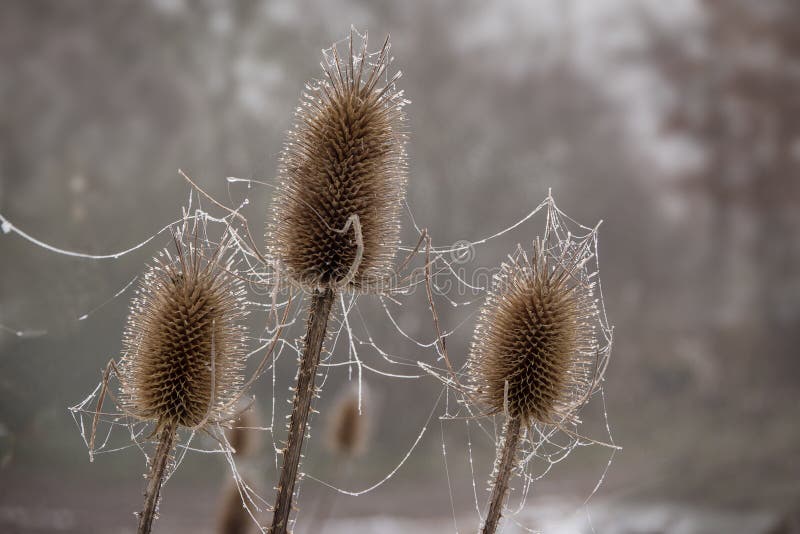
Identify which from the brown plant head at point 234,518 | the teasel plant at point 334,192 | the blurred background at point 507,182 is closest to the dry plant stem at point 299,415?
the teasel plant at point 334,192

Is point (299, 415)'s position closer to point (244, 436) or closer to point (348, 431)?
point (244, 436)

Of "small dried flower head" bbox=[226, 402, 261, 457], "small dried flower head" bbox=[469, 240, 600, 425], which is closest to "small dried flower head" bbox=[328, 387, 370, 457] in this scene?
"small dried flower head" bbox=[226, 402, 261, 457]

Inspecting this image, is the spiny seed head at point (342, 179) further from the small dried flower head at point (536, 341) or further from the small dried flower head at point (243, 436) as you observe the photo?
the small dried flower head at point (243, 436)

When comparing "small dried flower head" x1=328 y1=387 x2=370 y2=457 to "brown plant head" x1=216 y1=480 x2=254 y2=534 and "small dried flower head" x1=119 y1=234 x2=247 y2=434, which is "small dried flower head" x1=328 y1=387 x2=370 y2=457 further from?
"small dried flower head" x1=119 y1=234 x2=247 y2=434

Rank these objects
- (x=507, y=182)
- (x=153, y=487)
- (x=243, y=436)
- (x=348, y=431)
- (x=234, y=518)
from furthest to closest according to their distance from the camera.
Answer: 1. (x=507, y=182)
2. (x=348, y=431)
3. (x=243, y=436)
4. (x=234, y=518)
5. (x=153, y=487)

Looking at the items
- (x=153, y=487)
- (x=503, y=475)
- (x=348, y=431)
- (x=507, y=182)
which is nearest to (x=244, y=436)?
(x=348, y=431)

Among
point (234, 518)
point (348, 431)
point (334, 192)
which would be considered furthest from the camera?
point (348, 431)

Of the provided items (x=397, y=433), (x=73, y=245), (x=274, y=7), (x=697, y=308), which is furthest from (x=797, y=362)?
→ (x=73, y=245)
